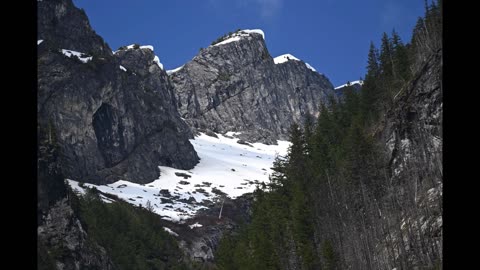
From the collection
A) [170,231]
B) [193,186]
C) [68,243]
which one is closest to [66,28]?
[193,186]

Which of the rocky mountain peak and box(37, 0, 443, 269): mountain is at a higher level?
the rocky mountain peak

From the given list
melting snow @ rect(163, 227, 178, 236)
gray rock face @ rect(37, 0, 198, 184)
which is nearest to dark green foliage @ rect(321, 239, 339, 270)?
melting snow @ rect(163, 227, 178, 236)

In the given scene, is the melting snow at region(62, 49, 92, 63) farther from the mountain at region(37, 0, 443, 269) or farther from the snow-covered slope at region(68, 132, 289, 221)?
the snow-covered slope at region(68, 132, 289, 221)

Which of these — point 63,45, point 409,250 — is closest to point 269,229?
point 409,250

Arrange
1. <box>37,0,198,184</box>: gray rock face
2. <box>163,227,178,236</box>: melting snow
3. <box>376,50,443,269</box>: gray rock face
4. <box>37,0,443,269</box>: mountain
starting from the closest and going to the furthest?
<box>376,50,443,269</box>: gray rock face < <box>37,0,443,269</box>: mountain < <box>163,227,178,236</box>: melting snow < <box>37,0,198,184</box>: gray rock face

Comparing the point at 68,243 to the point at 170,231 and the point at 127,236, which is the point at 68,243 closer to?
the point at 127,236

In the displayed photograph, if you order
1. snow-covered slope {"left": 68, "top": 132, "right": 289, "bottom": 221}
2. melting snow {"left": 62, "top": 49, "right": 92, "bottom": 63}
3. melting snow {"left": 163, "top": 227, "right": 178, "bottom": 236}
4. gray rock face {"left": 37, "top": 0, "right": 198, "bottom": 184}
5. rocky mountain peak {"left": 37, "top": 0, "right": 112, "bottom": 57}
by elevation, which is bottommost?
melting snow {"left": 163, "top": 227, "right": 178, "bottom": 236}

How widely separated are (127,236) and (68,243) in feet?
52.4

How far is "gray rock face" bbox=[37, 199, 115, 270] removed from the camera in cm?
6562

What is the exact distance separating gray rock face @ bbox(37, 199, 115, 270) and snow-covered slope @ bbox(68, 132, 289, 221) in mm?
37111

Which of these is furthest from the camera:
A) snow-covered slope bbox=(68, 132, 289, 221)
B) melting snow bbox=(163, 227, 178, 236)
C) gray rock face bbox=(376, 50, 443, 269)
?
snow-covered slope bbox=(68, 132, 289, 221)

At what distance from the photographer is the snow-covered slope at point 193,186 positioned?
124m
